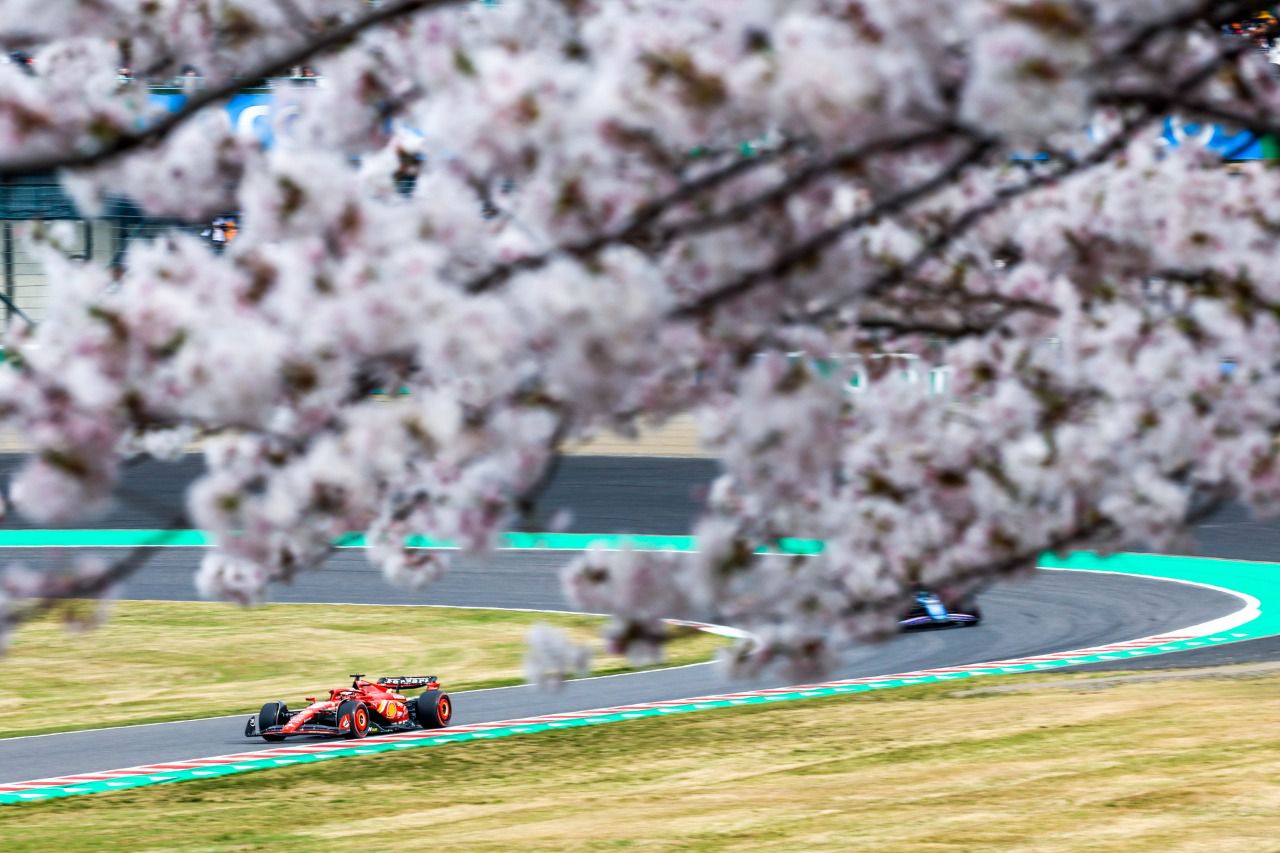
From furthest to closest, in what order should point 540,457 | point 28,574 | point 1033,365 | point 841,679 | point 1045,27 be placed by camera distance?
point 841,679
point 1033,365
point 28,574
point 540,457
point 1045,27

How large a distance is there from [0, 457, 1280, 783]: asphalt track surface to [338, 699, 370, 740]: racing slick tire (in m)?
0.90

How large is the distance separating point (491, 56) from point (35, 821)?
14.8 m

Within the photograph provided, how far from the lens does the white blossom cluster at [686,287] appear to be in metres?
3.89

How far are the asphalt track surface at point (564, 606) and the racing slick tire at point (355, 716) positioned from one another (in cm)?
90

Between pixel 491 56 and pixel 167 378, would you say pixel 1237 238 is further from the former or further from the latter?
pixel 167 378

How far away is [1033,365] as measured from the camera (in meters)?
6.04

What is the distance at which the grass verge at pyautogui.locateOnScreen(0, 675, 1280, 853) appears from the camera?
15344 mm

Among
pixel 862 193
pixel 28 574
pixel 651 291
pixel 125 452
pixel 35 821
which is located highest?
pixel 862 193

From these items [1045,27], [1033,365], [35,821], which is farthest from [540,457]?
[35,821]

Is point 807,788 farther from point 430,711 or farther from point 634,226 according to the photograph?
point 634,226

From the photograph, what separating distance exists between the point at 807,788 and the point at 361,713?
5.70 meters

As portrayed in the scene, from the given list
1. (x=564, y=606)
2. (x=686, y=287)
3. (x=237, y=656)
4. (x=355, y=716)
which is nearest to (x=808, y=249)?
(x=686, y=287)

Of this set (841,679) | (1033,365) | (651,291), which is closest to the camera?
(651,291)

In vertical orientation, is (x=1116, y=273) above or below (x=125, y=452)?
above
